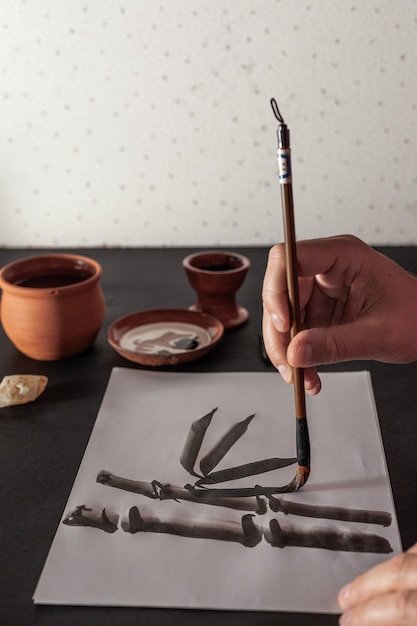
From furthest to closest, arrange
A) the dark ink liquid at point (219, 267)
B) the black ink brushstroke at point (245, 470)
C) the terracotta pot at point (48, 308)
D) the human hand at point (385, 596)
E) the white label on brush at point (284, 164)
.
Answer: the dark ink liquid at point (219, 267) < the terracotta pot at point (48, 308) < the black ink brushstroke at point (245, 470) < the white label on brush at point (284, 164) < the human hand at point (385, 596)

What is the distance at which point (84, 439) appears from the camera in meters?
0.81

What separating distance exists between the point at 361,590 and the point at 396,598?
1.4 inches

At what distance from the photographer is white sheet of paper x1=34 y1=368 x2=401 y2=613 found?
59cm

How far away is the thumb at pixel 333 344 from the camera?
689 millimetres

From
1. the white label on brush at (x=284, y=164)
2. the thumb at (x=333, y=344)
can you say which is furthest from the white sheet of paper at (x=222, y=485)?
the white label on brush at (x=284, y=164)

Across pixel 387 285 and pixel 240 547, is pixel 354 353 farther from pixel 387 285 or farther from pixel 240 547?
pixel 240 547

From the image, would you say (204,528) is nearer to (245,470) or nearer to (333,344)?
(245,470)

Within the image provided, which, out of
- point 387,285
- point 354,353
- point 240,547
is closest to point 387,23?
point 387,285

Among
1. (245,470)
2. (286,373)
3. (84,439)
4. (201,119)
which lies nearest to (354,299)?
(286,373)

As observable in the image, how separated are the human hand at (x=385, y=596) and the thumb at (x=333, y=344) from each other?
7.9 inches

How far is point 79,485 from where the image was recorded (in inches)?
28.7

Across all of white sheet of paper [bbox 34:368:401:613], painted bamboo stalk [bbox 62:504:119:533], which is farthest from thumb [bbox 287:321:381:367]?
painted bamboo stalk [bbox 62:504:119:533]

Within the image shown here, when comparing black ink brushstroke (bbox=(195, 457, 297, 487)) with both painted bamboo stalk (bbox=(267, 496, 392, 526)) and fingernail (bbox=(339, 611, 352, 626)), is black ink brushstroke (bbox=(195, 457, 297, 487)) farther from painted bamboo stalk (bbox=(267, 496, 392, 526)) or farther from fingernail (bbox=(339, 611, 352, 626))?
fingernail (bbox=(339, 611, 352, 626))

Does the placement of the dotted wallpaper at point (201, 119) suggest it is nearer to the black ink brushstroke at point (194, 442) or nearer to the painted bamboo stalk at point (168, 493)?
the black ink brushstroke at point (194, 442)
